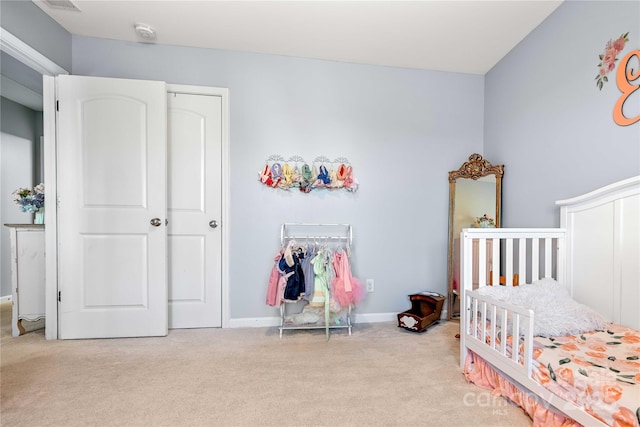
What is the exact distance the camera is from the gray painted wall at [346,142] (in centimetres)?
250

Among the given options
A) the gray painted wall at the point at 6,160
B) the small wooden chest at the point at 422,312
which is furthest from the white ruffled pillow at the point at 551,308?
the gray painted wall at the point at 6,160

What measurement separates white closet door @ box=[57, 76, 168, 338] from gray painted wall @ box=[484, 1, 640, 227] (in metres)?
2.91

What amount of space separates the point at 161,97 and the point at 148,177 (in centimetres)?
65

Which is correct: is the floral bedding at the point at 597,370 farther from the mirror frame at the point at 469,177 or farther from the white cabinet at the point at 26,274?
the white cabinet at the point at 26,274

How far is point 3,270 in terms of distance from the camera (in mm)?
3262

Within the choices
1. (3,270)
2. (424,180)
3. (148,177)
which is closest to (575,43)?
(424,180)

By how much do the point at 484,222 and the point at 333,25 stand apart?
212 cm

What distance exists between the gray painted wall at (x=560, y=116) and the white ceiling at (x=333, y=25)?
22 cm

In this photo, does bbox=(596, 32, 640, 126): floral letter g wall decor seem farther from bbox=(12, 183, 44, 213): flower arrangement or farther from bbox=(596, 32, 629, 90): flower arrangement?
bbox=(12, 183, 44, 213): flower arrangement

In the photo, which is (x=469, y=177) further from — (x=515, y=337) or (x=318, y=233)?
(x=515, y=337)

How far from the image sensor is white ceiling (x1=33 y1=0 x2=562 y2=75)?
6.49 feet

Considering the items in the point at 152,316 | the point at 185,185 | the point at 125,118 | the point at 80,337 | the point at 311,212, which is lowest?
the point at 80,337

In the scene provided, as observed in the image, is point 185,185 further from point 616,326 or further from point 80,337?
point 616,326

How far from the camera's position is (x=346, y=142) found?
104 inches
